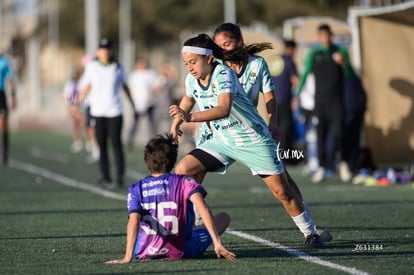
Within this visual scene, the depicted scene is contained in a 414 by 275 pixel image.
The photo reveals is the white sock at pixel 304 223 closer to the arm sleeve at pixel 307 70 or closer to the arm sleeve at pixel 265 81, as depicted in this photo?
the arm sleeve at pixel 265 81

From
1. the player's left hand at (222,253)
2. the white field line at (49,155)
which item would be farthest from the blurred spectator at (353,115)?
the player's left hand at (222,253)

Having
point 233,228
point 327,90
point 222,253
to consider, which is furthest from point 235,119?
point 327,90

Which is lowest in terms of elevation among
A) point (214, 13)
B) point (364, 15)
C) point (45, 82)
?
point (45, 82)

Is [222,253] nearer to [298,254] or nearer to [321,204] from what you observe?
[298,254]

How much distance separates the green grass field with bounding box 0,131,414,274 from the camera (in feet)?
28.2

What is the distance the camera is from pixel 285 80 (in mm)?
20750

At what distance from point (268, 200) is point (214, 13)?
4744cm

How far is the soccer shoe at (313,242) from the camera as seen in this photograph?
972 cm

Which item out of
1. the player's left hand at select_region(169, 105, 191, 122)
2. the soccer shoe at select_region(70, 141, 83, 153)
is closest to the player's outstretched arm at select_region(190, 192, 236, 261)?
the player's left hand at select_region(169, 105, 191, 122)

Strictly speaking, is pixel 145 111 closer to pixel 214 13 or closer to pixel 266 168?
pixel 266 168

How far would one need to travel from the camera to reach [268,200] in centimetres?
1505

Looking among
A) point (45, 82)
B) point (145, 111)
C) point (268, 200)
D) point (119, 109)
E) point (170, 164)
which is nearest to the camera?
point (170, 164)

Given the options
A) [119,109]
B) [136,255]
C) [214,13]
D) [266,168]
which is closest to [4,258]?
[136,255]

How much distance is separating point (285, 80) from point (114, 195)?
6.05 m
